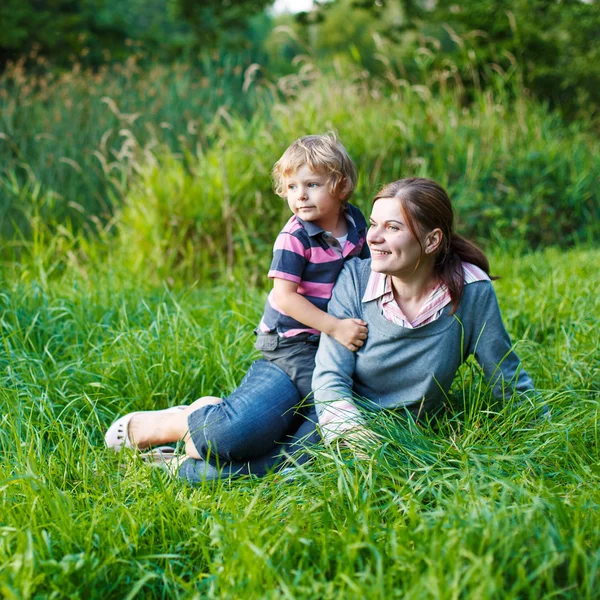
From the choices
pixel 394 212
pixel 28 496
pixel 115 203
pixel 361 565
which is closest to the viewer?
pixel 361 565

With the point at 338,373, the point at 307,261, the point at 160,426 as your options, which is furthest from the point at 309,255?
the point at 160,426

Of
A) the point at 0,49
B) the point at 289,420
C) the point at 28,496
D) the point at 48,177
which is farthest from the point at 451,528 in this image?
the point at 0,49

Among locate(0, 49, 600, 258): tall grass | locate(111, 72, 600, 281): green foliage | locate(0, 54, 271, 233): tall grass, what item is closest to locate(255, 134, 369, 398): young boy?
locate(111, 72, 600, 281): green foliage

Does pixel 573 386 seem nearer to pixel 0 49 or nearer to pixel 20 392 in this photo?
pixel 20 392

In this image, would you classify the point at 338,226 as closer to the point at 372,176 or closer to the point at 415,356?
the point at 415,356

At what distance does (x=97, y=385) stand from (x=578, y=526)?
6.33ft

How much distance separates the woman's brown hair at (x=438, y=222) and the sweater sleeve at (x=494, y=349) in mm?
94

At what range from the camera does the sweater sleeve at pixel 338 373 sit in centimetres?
236

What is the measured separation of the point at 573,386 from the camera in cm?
292

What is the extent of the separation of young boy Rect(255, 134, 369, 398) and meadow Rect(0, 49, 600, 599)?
43 cm

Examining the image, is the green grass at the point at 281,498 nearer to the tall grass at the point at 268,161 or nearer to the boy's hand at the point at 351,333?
the boy's hand at the point at 351,333

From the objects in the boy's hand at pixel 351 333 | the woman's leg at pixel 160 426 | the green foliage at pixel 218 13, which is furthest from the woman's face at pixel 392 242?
the green foliage at pixel 218 13

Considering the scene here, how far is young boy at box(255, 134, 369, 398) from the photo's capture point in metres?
2.55

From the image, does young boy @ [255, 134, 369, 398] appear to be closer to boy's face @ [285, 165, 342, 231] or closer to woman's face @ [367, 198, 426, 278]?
boy's face @ [285, 165, 342, 231]
